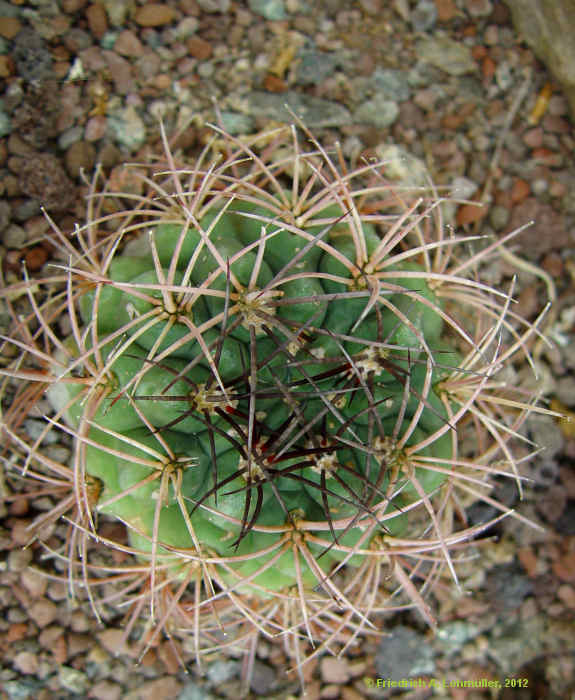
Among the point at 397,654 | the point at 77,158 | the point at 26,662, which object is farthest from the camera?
the point at 397,654

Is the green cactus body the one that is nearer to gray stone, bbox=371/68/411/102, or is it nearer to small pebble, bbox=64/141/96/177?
small pebble, bbox=64/141/96/177

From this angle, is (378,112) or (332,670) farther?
(378,112)

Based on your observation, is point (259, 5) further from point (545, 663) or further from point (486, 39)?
point (545, 663)

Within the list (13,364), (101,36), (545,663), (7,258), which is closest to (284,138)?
(101,36)

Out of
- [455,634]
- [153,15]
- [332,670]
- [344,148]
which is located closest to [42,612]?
[332,670]

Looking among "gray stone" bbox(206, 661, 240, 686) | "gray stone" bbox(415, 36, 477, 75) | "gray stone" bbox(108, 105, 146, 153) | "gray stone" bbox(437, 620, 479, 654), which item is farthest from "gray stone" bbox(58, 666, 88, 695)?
"gray stone" bbox(415, 36, 477, 75)

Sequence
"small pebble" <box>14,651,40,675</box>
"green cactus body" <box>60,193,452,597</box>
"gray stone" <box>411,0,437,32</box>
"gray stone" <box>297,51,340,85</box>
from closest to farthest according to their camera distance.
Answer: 1. "green cactus body" <box>60,193,452,597</box>
2. "small pebble" <box>14,651,40,675</box>
3. "gray stone" <box>297,51,340,85</box>
4. "gray stone" <box>411,0,437,32</box>

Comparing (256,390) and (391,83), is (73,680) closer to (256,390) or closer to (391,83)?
(256,390)
